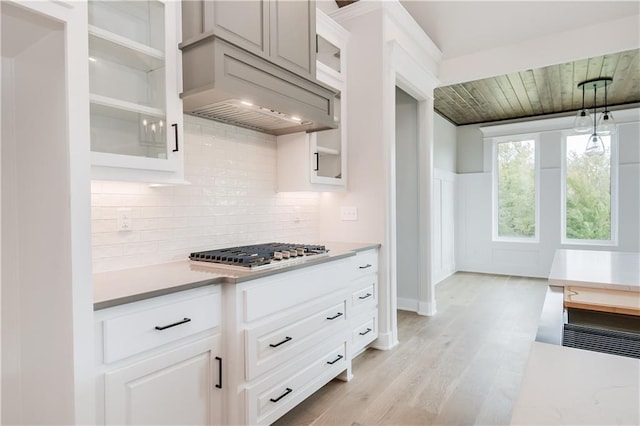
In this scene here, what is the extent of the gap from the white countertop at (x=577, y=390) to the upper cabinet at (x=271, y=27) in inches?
71.0

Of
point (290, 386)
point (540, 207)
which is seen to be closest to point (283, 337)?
point (290, 386)

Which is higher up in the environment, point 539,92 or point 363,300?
point 539,92

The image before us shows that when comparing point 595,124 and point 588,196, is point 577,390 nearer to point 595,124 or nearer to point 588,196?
point 595,124

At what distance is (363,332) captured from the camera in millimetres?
2852

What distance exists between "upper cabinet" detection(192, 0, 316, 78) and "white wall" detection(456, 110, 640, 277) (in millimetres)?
5091

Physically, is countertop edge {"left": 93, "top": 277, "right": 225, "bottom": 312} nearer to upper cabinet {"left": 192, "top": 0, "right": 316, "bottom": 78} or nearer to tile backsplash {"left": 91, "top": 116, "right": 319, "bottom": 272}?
tile backsplash {"left": 91, "top": 116, "right": 319, "bottom": 272}

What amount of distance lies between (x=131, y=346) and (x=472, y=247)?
6390mm

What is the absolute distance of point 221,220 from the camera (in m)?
2.41

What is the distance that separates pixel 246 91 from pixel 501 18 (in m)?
3.04

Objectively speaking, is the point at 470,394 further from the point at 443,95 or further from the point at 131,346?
the point at 443,95

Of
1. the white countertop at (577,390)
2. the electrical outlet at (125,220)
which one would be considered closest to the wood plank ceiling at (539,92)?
the electrical outlet at (125,220)

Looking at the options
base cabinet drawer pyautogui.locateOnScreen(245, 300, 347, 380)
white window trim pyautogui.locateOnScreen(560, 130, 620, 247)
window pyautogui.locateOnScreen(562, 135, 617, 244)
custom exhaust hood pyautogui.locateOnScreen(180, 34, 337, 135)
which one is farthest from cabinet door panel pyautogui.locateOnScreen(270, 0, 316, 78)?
window pyautogui.locateOnScreen(562, 135, 617, 244)

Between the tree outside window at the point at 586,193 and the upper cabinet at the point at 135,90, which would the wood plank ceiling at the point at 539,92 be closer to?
the tree outside window at the point at 586,193

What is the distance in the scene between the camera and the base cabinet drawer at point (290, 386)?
1768mm
